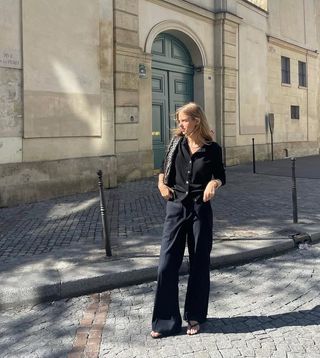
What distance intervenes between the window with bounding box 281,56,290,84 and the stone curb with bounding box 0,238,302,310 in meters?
16.3

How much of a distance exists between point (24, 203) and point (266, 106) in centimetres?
1273

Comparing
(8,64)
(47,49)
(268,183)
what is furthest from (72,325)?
(268,183)

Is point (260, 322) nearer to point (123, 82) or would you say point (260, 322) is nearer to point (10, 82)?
point (10, 82)

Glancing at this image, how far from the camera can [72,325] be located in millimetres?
3855

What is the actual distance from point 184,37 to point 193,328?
12.5m

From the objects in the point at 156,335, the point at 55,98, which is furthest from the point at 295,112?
the point at 156,335

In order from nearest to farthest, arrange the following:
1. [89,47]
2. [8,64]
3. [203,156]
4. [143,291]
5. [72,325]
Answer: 1. [203,156]
2. [72,325]
3. [143,291]
4. [8,64]
5. [89,47]

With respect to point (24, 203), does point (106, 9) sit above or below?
above

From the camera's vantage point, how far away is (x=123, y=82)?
1174 cm

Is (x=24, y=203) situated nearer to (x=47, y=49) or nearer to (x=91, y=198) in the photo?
(x=91, y=198)

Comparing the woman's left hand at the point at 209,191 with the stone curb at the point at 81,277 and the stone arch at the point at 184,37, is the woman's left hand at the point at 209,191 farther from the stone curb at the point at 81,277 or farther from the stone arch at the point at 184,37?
the stone arch at the point at 184,37

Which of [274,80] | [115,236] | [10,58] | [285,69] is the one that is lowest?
[115,236]

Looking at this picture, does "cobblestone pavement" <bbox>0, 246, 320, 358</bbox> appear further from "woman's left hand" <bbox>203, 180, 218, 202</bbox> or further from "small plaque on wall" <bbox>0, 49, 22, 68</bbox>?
"small plaque on wall" <bbox>0, 49, 22, 68</bbox>

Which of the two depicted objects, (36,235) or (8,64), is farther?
(8,64)
